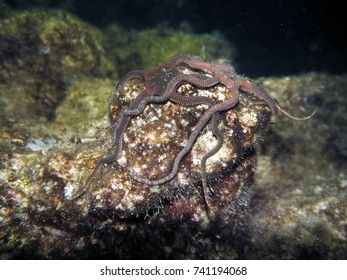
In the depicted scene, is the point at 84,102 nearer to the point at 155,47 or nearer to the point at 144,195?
the point at 144,195

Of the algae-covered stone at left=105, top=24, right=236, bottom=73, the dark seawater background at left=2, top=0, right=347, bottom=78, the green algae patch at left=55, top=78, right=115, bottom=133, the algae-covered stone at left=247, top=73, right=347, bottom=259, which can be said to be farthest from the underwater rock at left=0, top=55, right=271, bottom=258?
the dark seawater background at left=2, top=0, right=347, bottom=78

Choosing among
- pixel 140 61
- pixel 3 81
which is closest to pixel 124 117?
pixel 3 81

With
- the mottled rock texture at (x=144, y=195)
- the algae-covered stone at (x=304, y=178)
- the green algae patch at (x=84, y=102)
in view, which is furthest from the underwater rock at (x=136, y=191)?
the green algae patch at (x=84, y=102)

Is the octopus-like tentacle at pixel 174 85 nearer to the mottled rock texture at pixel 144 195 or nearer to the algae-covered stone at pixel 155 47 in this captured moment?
the mottled rock texture at pixel 144 195

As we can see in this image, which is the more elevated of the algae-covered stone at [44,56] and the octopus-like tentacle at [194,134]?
the algae-covered stone at [44,56]

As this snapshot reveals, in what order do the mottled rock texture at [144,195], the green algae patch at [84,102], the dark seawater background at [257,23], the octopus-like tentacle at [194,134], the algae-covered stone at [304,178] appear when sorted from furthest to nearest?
the dark seawater background at [257,23]
the green algae patch at [84,102]
the algae-covered stone at [304,178]
the mottled rock texture at [144,195]
the octopus-like tentacle at [194,134]

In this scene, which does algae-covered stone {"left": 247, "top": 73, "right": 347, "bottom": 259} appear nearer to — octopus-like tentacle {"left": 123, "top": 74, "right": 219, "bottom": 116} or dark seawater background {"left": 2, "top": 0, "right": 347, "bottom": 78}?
octopus-like tentacle {"left": 123, "top": 74, "right": 219, "bottom": 116}

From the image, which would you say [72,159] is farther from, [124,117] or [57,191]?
[124,117]

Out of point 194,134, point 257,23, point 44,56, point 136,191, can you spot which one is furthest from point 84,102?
point 257,23
